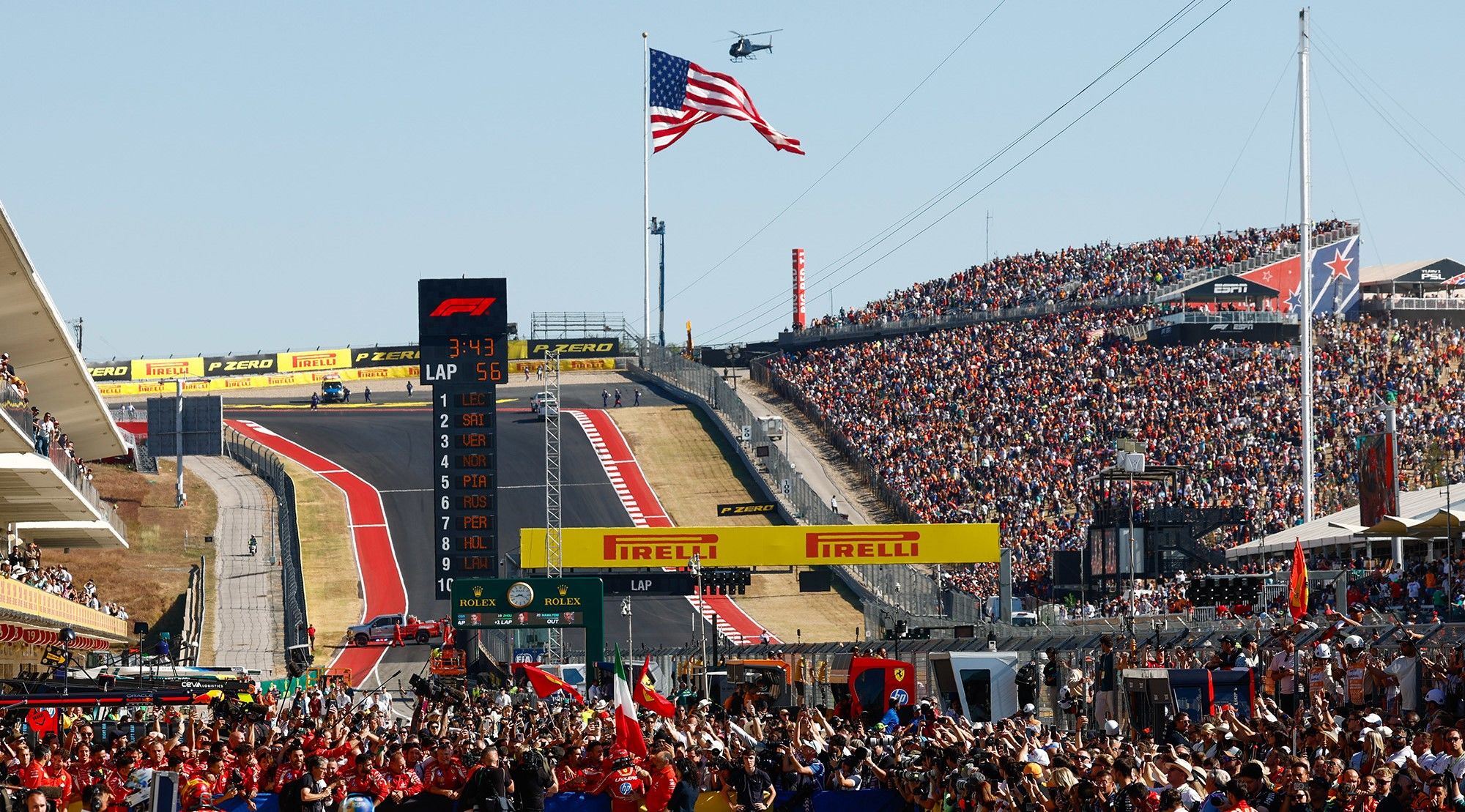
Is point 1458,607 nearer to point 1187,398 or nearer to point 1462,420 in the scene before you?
point 1462,420

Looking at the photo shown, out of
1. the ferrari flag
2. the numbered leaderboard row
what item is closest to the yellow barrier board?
the numbered leaderboard row

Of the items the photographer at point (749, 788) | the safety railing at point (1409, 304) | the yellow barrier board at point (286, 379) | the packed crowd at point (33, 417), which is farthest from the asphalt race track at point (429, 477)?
the photographer at point (749, 788)

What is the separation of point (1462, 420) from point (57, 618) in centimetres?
4131

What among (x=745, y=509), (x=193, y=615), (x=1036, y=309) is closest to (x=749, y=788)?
(x=193, y=615)

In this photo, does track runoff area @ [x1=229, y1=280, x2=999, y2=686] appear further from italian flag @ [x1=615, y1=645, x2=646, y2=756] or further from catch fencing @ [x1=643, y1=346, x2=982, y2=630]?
italian flag @ [x1=615, y1=645, x2=646, y2=756]

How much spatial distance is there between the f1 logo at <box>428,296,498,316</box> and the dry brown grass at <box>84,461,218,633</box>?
15394 millimetres

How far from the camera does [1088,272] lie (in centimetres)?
9044

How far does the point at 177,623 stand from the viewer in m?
56.3

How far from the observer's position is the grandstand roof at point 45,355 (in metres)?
32.5

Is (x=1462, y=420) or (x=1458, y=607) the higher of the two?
(x=1462, y=420)

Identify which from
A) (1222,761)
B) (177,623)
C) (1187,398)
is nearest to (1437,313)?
(1187,398)

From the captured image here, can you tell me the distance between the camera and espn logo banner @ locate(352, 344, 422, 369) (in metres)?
103

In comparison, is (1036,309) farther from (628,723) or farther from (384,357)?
(628,723)

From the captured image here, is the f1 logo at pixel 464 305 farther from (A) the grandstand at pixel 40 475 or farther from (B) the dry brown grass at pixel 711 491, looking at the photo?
(B) the dry brown grass at pixel 711 491
